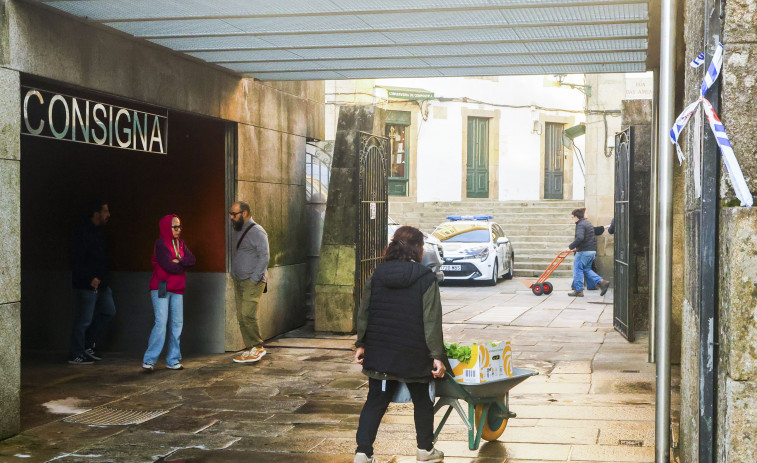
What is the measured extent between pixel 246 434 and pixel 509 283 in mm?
15478

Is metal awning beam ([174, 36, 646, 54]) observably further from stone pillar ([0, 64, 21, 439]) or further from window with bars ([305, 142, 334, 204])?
window with bars ([305, 142, 334, 204])

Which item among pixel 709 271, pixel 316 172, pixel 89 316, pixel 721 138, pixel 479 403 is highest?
pixel 316 172

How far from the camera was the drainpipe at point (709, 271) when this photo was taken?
404 cm

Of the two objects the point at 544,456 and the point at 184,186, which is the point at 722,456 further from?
the point at 184,186

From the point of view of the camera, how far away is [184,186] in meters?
11.4

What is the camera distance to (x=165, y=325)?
10195 millimetres

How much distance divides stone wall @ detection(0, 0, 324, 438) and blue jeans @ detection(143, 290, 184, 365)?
3.72 feet

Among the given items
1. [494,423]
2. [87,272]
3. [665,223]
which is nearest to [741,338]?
[665,223]

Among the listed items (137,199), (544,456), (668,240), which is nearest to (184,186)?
(137,199)

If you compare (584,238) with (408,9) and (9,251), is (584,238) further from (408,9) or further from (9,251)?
(9,251)

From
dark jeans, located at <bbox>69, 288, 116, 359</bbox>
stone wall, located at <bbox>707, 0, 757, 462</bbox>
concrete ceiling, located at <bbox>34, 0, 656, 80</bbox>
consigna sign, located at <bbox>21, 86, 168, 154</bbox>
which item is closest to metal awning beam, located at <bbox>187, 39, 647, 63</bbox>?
concrete ceiling, located at <bbox>34, 0, 656, 80</bbox>

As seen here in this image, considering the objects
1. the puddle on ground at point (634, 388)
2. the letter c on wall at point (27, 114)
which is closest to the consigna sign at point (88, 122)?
the letter c on wall at point (27, 114)

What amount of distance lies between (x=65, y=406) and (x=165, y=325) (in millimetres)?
1892

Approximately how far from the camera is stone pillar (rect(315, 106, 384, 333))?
12.8 metres
